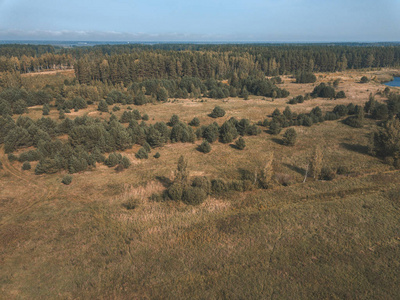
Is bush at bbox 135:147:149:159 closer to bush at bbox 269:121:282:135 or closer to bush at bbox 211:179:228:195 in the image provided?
bush at bbox 211:179:228:195

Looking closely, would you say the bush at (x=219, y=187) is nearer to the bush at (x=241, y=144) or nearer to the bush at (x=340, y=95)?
the bush at (x=241, y=144)

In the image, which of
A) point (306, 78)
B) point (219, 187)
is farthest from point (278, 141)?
point (306, 78)

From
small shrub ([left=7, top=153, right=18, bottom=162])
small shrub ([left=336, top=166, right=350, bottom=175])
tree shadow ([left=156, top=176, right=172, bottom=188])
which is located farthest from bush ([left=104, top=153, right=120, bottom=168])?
small shrub ([left=336, top=166, right=350, bottom=175])

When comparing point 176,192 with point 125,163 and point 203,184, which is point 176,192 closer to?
point 203,184

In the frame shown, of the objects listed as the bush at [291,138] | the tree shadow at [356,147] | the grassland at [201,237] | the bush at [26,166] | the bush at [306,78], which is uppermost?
the bush at [306,78]

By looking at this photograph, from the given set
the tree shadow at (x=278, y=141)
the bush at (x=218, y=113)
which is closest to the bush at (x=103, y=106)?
the bush at (x=218, y=113)

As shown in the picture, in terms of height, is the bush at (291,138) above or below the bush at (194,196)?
above

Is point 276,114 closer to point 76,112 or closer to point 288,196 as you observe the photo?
point 288,196
